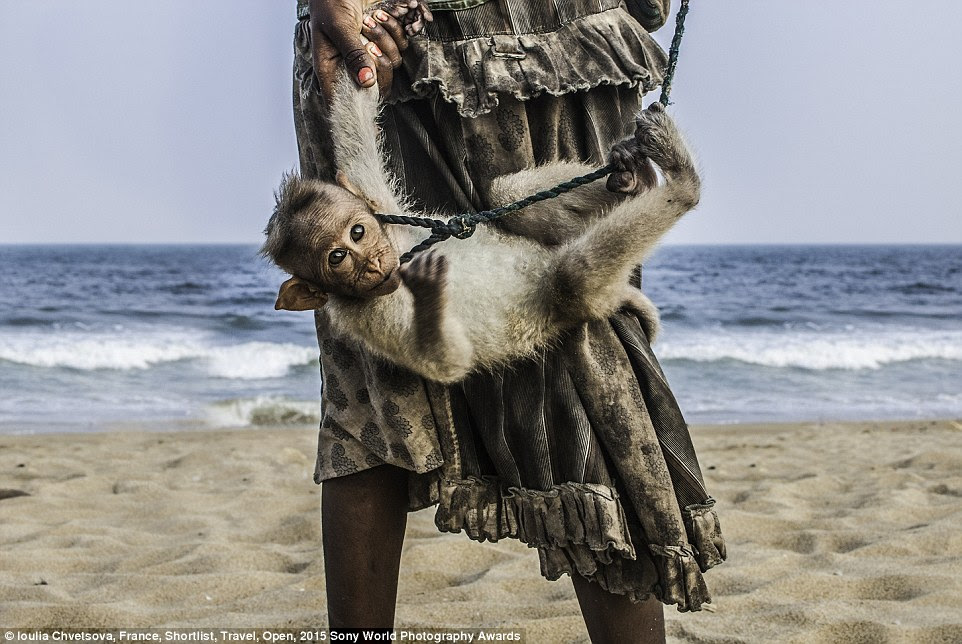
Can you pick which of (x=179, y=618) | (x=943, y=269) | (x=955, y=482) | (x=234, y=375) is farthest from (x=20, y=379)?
(x=943, y=269)

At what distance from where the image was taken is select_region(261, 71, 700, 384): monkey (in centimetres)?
171

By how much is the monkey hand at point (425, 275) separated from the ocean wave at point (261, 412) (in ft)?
23.8

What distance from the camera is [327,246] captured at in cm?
167

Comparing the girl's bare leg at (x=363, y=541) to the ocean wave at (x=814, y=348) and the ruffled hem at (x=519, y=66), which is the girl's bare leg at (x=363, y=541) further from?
the ocean wave at (x=814, y=348)

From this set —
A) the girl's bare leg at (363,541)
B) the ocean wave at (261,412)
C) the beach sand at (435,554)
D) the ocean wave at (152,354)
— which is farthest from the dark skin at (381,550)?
the ocean wave at (152,354)

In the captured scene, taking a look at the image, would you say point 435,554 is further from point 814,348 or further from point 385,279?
point 814,348

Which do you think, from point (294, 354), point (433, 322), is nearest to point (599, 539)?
point (433, 322)

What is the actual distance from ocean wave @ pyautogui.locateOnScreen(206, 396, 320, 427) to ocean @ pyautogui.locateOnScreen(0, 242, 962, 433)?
0.8 inches

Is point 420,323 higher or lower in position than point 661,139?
lower

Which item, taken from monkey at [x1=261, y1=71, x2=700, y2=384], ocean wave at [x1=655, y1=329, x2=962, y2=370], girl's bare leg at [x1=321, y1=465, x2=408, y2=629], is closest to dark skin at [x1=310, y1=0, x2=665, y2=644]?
girl's bare leg at [x1=321, y1=465, x2=408, y2=629]

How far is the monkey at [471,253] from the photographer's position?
5.61 ft

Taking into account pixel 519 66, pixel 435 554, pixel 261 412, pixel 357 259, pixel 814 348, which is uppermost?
pixel 519 66

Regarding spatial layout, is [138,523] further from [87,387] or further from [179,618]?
[87,387]

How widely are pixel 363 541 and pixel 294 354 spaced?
11040 millimetres
